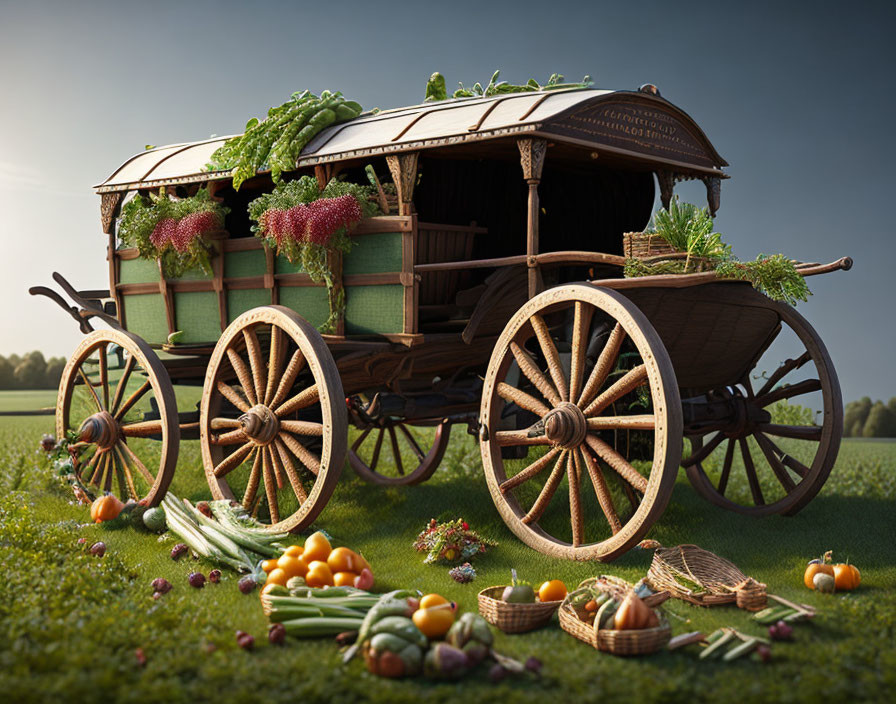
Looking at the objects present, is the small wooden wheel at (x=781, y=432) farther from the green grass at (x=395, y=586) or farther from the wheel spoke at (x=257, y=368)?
the wheel spoke at (x=257, y=368)

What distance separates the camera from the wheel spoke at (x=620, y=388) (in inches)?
198

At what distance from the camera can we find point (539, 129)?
544 centimetres

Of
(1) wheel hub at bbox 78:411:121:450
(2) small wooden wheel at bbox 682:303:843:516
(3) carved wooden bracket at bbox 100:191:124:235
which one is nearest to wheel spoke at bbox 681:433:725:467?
(2) small wooden wheel at bbox 682:303:843:516

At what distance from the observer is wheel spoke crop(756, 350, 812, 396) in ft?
21.4

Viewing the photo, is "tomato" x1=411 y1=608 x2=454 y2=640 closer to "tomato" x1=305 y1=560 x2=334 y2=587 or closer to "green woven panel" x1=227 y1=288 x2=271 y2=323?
"tomato" x1=305 y1=560 x2=334 y2=587

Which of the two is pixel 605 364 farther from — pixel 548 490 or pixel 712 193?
pixel 712 193

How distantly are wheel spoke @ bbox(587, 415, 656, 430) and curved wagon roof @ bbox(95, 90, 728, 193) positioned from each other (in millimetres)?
1682

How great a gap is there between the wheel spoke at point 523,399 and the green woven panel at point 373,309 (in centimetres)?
82

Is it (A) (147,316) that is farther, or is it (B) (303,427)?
(A) (147,316)

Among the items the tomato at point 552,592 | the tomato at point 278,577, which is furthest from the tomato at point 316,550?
the tomato at point 552,592

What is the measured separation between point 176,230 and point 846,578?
16.7ft

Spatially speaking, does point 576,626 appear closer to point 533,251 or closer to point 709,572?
point 709,572

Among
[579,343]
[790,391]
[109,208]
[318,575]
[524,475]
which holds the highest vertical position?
[109,208]

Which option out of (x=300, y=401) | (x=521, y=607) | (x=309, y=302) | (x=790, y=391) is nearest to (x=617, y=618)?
(x=521, y=607)
